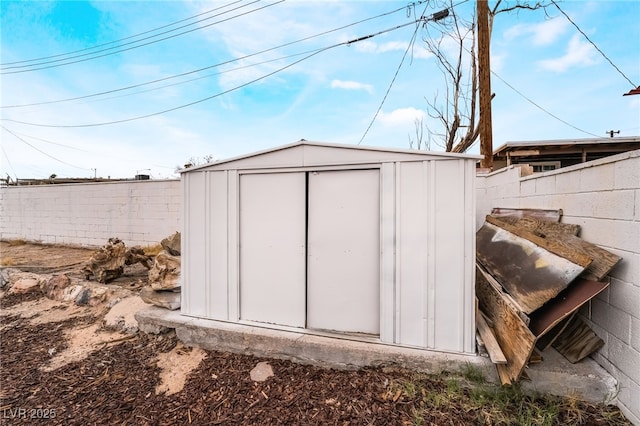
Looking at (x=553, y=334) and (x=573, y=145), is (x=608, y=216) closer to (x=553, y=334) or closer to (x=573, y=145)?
(x=553, y=334)

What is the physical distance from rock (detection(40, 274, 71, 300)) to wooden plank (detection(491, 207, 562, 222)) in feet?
23.1

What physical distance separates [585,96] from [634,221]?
689 cm

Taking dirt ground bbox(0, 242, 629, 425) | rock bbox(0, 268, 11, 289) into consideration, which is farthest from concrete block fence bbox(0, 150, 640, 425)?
rock bbox(0, 268, 11, 289)

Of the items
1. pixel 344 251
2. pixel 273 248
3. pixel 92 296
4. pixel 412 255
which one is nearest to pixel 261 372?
pixel 273 248

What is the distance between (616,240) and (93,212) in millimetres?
11087

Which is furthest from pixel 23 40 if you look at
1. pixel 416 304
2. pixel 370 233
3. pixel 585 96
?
pixel 585 96

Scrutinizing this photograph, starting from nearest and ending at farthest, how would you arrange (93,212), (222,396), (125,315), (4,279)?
(222,396) → (125,315) → (4,279) → (93,212)

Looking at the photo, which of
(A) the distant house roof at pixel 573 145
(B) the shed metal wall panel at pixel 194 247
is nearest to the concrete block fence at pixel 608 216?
(A) the distant house roof at pixel 573 145

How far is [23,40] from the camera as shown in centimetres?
928

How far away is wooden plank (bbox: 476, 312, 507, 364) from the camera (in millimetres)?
2104

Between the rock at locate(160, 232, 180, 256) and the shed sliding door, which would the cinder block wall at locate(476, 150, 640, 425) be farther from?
the rock at locate(160, 232, 180, 256)

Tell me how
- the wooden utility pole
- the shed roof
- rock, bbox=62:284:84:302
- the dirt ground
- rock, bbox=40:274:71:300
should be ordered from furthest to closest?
the wooden utility pole
rock, bbox=40:274:71:300
rock, bbox=62:284:84:302
the shed roof
the dirt ground

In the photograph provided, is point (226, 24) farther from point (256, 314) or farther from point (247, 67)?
point (256, 314)

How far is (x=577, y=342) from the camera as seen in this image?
2.36 meters
